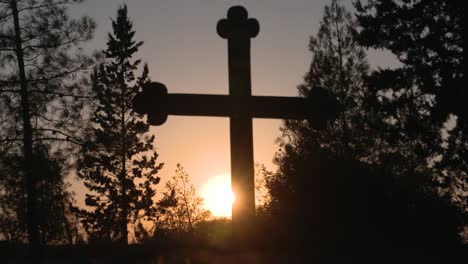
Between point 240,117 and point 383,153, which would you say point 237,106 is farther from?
point 383,153

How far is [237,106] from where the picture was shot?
25.0ft

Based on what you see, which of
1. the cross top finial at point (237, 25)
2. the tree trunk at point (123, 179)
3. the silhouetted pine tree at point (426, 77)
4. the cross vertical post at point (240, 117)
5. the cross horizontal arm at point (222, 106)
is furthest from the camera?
the tree trunk at point (123, 179)

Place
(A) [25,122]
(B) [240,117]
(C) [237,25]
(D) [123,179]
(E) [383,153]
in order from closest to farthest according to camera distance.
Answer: (C) [237,25] → (B) [240,117] → (A) [25,122] → (E) [383,153] → (D) [123,179]

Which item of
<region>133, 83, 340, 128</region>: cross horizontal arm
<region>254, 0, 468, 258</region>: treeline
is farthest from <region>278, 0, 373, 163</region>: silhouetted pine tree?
<region>133, 83, 340, 128</region>: cross horizontal arm

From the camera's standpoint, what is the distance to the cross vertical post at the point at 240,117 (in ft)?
22.9

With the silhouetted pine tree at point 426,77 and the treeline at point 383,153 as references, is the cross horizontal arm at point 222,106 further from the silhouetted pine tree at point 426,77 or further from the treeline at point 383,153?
the silhouetted pine tree at point 426,77

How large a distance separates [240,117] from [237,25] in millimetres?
1108

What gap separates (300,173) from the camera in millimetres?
11438

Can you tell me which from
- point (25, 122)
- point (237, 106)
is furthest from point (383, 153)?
point (237, 106)

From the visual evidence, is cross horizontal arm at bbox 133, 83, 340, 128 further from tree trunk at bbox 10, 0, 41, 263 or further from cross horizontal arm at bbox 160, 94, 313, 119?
tree trunk at bbox 10, 0, 41, 263

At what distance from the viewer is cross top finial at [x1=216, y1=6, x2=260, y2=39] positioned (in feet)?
24.0

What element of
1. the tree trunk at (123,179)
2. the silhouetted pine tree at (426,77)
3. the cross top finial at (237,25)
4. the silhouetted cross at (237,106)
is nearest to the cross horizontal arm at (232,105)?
the silhouetted cross at (237,106)

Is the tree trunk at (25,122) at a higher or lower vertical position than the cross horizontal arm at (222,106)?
higher

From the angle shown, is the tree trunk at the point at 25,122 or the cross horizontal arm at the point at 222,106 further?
the tree trunk at the point at 25,122
